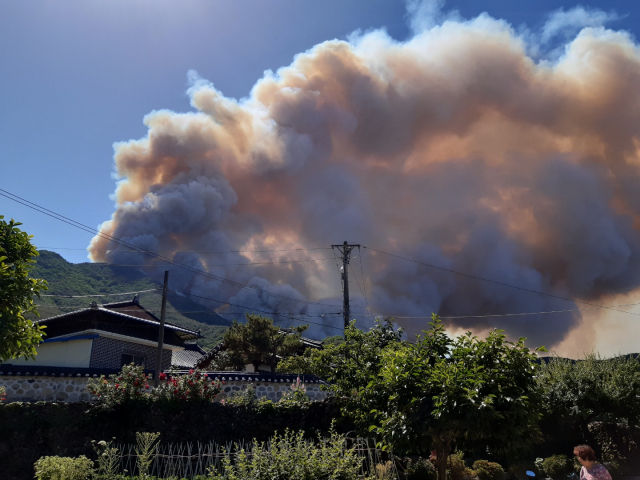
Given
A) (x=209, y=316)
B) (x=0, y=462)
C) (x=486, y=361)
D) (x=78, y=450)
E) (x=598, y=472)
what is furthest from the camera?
(x=209, y=316)

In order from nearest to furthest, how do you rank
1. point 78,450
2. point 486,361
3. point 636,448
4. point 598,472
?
1. point 598,472
2. point 486,361
3. point 78,450
4. point 636,448

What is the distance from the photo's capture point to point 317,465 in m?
8.36

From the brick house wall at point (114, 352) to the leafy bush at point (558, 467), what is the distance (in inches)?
907

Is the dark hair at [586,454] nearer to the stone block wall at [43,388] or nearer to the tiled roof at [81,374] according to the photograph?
the tiled roof at [81,374]

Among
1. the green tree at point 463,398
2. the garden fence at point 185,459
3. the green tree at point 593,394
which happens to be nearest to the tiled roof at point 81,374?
the garden fence at point 185,459

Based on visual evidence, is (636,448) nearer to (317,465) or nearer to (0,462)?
(317,465)

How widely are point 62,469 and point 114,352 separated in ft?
65.2

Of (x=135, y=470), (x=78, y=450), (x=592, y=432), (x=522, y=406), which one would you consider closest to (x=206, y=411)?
(x=135, y=470)

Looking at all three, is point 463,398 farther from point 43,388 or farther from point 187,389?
point 43,388

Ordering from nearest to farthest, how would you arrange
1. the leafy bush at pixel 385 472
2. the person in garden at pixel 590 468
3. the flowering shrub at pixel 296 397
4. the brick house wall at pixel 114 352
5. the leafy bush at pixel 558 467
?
the person in garden at pixel 590 468, the leafy bush at pixel 385 472, the flowering shrub at pixel 296 397, the leafy bush at pixel 558 467, the brick house wall at pixel 114 352

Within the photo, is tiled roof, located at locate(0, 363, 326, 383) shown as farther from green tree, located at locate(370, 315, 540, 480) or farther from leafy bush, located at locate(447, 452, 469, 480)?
green tree, located at locate(370, 315, 540, 480)

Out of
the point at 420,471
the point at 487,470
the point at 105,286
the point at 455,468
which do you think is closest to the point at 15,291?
the point at 420,471

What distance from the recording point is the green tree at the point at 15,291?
370 inches

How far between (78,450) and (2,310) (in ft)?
21.1
